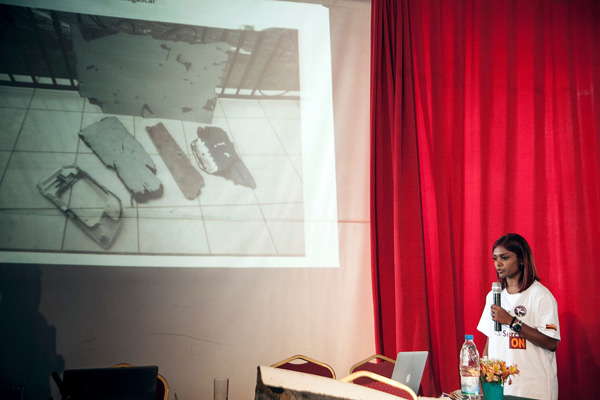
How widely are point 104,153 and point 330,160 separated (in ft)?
5.29

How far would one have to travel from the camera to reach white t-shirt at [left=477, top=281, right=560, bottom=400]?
8.75 feet

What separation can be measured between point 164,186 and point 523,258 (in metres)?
2.38

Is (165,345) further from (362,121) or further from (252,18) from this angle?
(252,18)

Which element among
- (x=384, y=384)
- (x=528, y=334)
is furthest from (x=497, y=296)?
(x=384, y=384)

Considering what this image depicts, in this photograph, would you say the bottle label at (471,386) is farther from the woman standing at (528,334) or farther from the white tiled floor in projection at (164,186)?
the white tiled floor in projection at (164,186)

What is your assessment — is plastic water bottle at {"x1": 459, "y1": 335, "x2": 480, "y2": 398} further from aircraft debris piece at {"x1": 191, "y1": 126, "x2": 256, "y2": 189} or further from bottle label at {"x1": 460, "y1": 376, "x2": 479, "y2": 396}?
aircraft debris piece at {"x1": 191, "y1": 126, "x2": 256, "y2": 189}

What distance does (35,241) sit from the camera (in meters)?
3.20

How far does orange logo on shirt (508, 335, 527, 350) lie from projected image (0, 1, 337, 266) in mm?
1481

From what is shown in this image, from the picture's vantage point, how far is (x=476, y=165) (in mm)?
3742

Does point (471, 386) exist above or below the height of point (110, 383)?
below

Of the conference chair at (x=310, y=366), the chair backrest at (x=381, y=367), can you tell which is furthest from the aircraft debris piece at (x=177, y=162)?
the chair backrest at (x=381, y=367)

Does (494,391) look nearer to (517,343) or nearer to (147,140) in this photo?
(517,343)

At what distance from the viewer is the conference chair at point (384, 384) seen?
6.20 feet

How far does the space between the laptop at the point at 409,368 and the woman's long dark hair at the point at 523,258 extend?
1.01m
